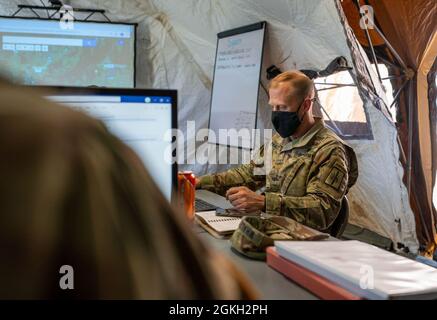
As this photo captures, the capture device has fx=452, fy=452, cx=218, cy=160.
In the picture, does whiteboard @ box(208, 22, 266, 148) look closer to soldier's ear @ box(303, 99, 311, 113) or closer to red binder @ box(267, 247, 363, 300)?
soldier's ear @ box(303, 99, 311, 113)

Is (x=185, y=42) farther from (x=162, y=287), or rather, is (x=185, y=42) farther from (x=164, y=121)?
(x=162, y=287)

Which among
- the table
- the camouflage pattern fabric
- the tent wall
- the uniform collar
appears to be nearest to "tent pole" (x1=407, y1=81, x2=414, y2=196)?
the tent wall

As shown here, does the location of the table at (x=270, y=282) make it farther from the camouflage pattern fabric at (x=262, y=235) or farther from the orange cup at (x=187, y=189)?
the orange cup at (x=187, y=189)

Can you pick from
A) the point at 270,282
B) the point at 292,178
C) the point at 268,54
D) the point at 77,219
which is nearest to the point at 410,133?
the point at 292,178

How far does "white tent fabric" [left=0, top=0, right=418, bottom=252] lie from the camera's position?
8.41 ft

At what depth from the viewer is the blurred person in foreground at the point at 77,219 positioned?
234mm

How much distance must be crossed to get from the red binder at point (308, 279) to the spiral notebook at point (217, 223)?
30 cm

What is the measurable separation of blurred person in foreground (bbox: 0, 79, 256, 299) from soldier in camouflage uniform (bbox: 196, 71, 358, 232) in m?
1.41

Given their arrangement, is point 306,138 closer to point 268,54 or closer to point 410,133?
point 410,133

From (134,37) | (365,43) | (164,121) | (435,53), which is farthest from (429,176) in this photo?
(134,37)

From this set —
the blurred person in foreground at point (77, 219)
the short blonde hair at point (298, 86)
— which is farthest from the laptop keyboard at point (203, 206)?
the blurred person in foreground at point (77, 219)

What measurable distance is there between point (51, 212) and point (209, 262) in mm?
103
